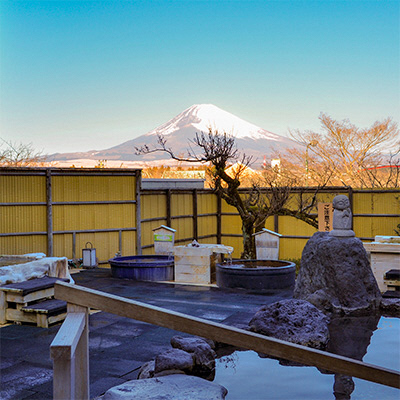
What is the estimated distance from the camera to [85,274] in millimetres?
13781

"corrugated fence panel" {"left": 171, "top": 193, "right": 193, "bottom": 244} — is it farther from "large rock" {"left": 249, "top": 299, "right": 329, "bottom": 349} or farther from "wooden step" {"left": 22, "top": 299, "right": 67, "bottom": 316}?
"large rock" {"left": 249, "top": 299, "right": 329, "bottom": 349}

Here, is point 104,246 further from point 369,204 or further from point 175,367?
point 175,367

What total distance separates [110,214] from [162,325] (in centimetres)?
1378

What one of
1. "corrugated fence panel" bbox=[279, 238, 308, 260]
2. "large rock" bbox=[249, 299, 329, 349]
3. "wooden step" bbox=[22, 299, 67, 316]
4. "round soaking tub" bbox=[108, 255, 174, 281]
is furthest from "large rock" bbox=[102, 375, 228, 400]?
"corrugated fence panel" bbox=[279, 238, 308, 260]

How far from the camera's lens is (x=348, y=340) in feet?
24.5

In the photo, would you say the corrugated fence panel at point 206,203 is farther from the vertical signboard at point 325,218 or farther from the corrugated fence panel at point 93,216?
the vertical signboard at point 325,218

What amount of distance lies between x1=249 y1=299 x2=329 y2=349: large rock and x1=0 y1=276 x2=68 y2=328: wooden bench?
10.6ft

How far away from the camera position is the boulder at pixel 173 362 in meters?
5.35

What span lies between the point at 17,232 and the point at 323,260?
889 centimetres

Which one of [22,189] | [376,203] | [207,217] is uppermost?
[22,189]

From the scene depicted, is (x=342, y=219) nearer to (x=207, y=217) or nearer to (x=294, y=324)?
(x=294, y=324)

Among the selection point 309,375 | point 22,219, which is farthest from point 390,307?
point 22,219

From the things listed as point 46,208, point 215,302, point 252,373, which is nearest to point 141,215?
point 46,208

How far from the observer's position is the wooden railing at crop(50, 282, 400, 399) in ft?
7.30
